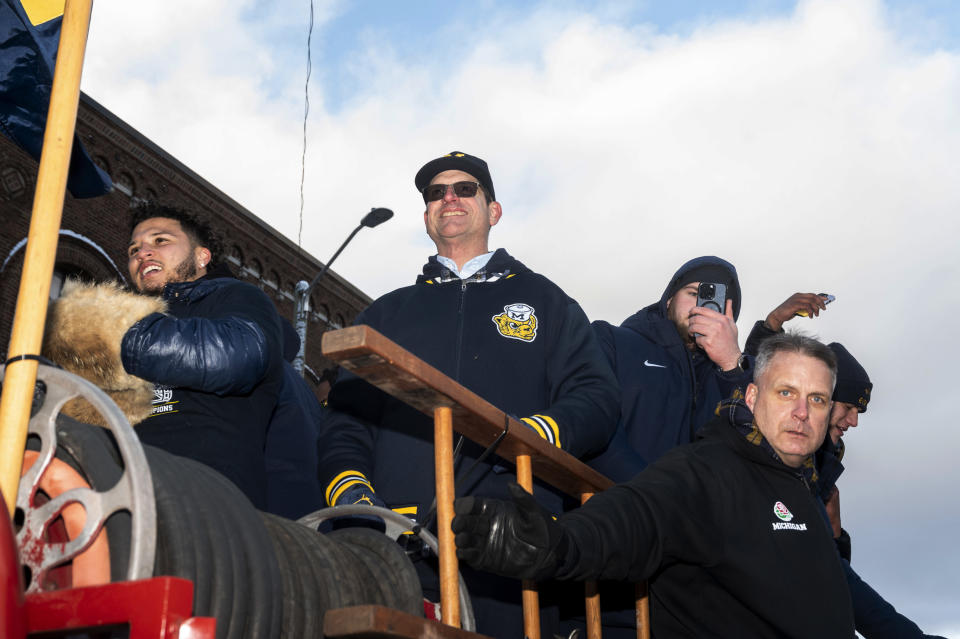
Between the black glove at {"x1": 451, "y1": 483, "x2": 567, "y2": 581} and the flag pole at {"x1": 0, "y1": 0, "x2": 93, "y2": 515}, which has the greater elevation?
the flag pole at {"x1": 0, "y1": 0, "x2": 93, "y2": 515}

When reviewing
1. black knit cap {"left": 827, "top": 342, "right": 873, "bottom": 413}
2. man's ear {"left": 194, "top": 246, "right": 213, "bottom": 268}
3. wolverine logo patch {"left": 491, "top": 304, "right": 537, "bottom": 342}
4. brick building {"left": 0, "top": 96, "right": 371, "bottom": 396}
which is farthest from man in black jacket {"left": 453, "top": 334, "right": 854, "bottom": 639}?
brick building {"left": 0, "top": 96, "right": 371, "bottom": 396}

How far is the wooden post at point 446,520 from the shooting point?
2668 mm

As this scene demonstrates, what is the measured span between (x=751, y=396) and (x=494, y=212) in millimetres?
1475

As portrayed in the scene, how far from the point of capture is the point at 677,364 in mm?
4848

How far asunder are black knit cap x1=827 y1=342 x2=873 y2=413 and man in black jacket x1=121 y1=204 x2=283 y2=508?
12.4ft

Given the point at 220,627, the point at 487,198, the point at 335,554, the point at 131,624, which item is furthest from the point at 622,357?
the point at 131,624

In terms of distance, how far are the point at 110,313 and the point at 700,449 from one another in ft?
6.75

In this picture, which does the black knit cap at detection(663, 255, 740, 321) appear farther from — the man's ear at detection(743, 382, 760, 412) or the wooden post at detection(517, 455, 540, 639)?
the wooden post at detection(517, 455, 540, 639)

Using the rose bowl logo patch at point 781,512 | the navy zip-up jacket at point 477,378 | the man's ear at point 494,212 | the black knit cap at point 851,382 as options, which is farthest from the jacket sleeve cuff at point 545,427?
the black knit cap at point 851,382

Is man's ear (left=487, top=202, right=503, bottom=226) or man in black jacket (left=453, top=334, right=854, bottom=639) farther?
man's ear (left=487, top=202, right=503, bottom=226)

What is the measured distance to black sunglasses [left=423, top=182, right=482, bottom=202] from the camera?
14.5 feet

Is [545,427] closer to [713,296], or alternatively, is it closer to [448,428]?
[448,428]

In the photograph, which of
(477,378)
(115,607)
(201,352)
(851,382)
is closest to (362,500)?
(477,378)

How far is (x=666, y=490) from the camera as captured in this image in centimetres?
324
